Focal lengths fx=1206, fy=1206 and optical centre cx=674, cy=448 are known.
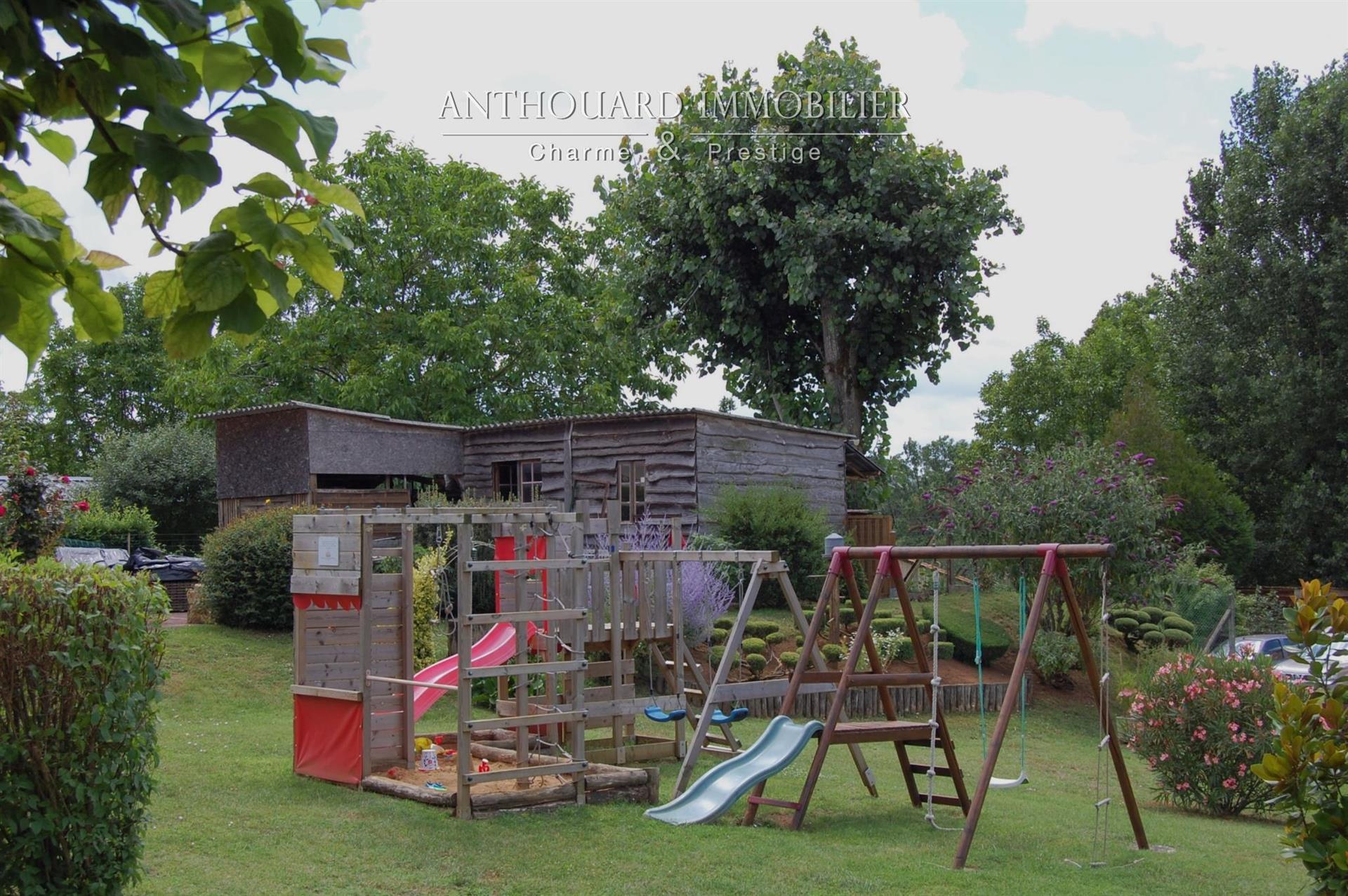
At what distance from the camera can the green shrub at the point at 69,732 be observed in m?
5.38

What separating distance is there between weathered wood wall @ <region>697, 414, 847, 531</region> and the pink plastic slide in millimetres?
10553

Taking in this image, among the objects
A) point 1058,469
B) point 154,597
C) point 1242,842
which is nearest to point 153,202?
point 154,597

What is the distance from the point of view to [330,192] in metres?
2.52

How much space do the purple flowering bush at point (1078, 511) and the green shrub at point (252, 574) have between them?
10.8 metres

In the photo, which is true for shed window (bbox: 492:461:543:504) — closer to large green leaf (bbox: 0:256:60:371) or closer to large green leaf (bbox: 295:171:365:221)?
large green leaf (bbox: 0:256:60:371)

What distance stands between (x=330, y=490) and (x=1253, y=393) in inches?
963

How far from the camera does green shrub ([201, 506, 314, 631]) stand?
57.7ft

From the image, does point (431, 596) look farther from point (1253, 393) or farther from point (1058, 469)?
point (1253, 393)

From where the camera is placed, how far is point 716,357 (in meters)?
29.6

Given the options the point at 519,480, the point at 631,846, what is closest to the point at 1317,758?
the point at 631,846

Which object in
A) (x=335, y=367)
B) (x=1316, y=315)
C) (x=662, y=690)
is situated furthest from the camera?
(x=335, y=367)

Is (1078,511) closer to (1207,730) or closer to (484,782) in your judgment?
(1207,730)

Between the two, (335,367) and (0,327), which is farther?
(335,367)

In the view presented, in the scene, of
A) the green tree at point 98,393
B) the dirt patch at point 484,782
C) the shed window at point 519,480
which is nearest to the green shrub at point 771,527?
the shed window at point 519,480
